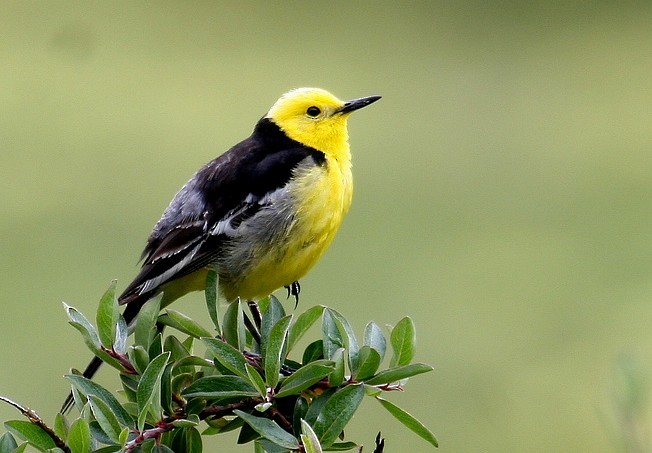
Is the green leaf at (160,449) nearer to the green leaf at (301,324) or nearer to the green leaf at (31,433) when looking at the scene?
the green leaf at (31,433)

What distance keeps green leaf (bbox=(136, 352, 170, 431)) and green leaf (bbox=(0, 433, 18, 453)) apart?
0.72ft

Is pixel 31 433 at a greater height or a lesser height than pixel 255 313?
greater

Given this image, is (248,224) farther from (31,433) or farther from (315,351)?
(31,433)

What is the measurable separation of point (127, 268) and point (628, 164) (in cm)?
538

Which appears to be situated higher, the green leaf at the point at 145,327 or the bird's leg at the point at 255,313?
the green leaf at the point at 145,327

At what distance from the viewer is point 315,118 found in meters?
4.06

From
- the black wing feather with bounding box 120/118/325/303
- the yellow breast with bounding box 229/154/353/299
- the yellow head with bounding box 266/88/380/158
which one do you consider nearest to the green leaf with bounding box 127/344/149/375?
the black wing feather with bounding box 120/118/325/303

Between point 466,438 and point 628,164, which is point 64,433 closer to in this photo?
point 466,438

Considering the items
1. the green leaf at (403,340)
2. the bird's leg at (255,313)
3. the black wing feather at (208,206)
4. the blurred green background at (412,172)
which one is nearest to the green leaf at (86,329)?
the green leaf at (403,340)

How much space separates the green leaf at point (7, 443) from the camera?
1961 millimetres

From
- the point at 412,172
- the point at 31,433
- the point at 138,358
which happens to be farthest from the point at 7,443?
the point at 412,172

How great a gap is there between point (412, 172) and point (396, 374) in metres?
8.92

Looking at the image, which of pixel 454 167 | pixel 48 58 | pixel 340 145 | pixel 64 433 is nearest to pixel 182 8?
pixel 48 58

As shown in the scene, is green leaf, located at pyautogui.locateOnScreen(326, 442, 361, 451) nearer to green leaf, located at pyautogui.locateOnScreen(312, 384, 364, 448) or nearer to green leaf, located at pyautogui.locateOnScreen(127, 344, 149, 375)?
green leaf, located at pyautogui.locateOnScreen(312, 384, 364, 448)
